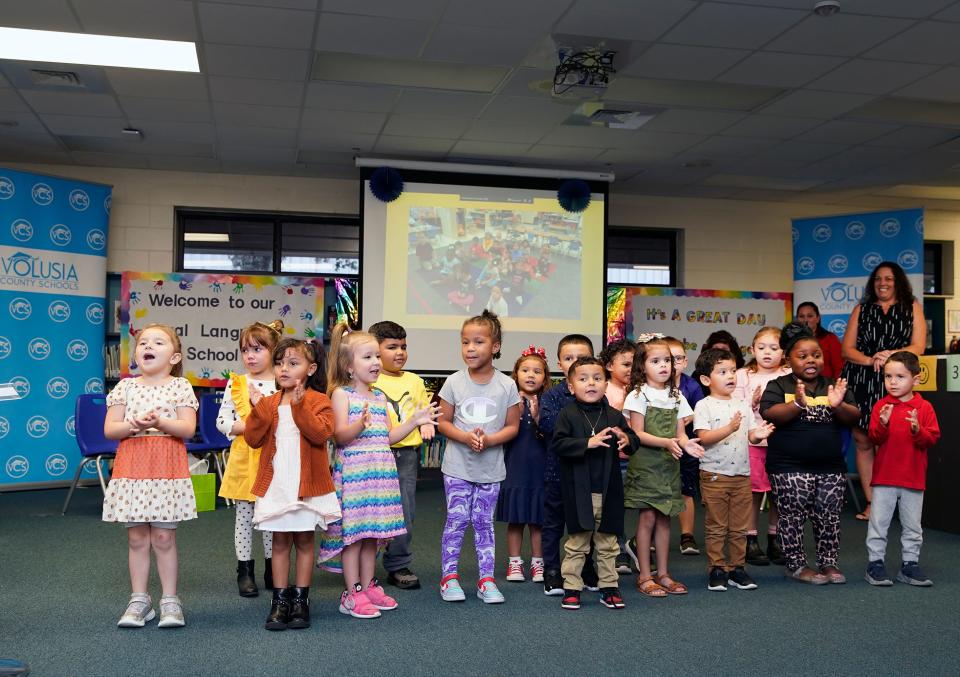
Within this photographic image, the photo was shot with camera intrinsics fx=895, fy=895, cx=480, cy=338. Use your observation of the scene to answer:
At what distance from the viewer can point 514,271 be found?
7.63 m

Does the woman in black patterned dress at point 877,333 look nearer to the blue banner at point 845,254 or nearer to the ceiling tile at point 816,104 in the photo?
the ceiling tile at point 816,104

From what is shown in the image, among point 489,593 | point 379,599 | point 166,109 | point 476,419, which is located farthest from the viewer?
point 166,109

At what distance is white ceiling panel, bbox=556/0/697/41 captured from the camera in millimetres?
4488

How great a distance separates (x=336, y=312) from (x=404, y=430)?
4723 millimetres

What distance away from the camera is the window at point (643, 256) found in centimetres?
890

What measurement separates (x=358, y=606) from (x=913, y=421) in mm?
2560

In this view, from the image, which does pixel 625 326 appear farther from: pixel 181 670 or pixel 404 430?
pixel 181 670

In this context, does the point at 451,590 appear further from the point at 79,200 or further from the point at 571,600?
the point at 79,200

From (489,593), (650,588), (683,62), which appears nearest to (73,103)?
(683,62)

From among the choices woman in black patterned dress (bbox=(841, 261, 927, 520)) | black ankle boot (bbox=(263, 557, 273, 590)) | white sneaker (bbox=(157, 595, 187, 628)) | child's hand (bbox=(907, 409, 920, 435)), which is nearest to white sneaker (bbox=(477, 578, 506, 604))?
black ankle boot (bbox=(263, 557, 273, 590))

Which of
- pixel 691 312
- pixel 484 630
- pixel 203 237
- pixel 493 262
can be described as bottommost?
pixel 484 630

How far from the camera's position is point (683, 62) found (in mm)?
5301

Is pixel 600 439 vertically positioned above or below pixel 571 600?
above

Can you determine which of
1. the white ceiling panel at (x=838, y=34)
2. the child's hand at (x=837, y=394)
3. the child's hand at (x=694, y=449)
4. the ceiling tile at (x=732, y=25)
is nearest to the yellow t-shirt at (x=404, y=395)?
the child's hand at (x=694, y=449)
